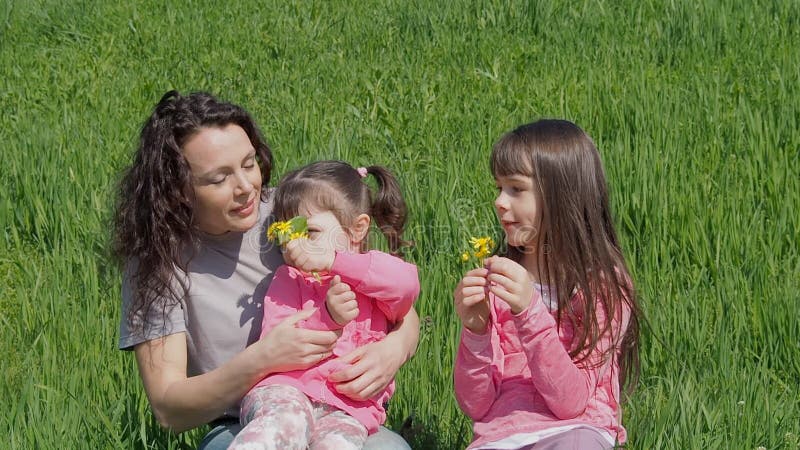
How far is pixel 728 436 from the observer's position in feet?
8.52

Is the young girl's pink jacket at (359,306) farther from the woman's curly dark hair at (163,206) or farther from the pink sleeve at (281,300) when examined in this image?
the woman's curly dark hair at (163,206)

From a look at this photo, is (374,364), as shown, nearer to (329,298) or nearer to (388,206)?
(329,298)

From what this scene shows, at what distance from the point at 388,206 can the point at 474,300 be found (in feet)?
1.63

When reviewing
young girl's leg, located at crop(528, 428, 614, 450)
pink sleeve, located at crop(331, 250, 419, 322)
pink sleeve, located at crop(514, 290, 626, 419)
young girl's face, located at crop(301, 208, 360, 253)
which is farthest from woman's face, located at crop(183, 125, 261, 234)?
young girl's leg, located at crop(528, 428, 614, 450)

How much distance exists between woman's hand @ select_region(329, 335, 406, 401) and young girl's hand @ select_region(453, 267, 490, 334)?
0.74 ft

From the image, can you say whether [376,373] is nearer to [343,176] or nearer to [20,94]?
[343,176]

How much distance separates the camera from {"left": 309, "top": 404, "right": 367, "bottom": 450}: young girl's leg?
7.36 ft

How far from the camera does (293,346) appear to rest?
89.7 inches

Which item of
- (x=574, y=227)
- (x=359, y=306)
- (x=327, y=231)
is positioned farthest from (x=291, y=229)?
(x=574, y=227)

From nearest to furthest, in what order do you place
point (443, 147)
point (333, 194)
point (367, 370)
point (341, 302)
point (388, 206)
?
point (341, 302) → point (367, 370) → point (333, 194) → point (388, 206) → point (443, 147)

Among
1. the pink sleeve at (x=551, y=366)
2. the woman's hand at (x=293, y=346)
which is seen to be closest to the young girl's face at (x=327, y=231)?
the woman's hand at (x=293, y=346)

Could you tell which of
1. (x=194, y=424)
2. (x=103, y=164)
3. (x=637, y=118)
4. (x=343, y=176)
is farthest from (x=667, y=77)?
(x=194, y=424)

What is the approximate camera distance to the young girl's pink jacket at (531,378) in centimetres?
222

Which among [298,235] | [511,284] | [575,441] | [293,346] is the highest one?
[298,235]
